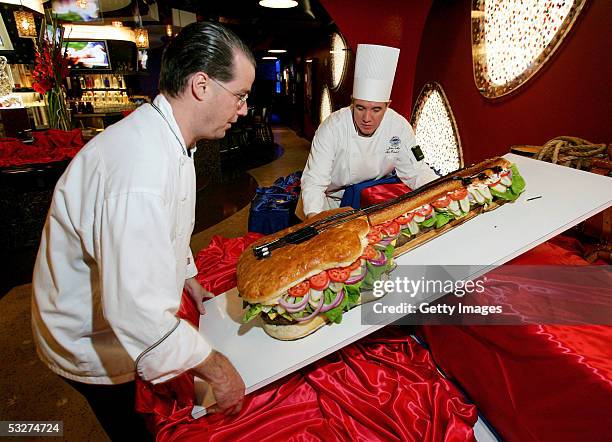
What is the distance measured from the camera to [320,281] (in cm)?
117

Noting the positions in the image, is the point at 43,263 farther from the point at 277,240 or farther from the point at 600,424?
the point at 600,424

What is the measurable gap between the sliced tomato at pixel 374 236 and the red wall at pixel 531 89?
1738 mm

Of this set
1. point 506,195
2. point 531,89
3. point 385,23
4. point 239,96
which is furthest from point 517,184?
point 385,23

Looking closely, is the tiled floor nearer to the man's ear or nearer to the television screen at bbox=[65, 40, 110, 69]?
the man's ear

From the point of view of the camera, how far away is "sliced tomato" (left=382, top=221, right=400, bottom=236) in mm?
1381

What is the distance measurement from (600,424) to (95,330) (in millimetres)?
1437

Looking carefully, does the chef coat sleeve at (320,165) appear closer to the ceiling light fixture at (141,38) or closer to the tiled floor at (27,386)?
the tiled floor at (27,386)

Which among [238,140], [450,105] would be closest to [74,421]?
[450,105]

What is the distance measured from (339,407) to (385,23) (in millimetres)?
4892

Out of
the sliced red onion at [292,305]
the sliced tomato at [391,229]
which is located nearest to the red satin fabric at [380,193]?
the sliced tomato at [391,229]

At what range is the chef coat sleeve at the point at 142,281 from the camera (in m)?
0.81

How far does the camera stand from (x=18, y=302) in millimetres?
3004

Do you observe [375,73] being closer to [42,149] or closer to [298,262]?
[298,262]

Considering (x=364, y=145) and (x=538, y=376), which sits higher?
(x=364, y=145)
